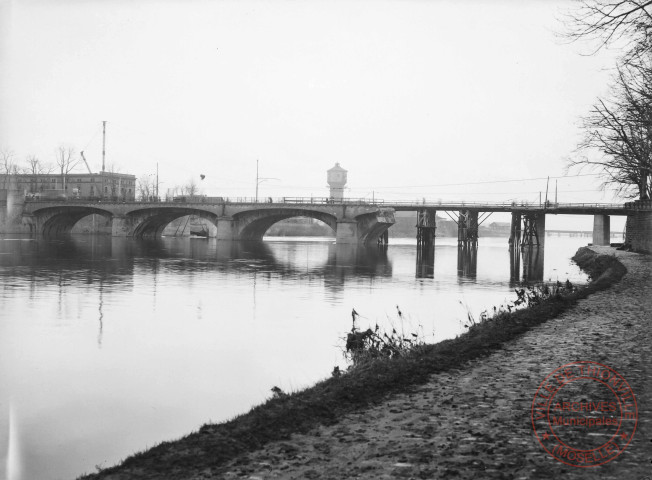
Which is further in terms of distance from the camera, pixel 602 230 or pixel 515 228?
pixel 515 228

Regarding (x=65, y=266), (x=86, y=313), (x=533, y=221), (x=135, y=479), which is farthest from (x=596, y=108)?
(x=533, y=221)

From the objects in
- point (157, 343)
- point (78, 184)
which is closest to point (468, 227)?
point (157, 343)

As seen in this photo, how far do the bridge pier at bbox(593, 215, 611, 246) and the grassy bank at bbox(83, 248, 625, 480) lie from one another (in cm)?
6703

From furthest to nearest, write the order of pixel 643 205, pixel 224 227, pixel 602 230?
pixel 224 227 < pixel 602 230 < pixel 643 205

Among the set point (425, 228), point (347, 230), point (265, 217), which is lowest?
point (347, 230)

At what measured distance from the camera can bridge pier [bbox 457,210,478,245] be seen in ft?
255

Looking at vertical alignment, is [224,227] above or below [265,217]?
below

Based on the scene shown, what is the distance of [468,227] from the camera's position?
78750 mm

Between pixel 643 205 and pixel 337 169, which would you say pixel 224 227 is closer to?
pixel 643 205

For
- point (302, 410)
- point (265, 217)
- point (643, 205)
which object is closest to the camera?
point (302, 410)

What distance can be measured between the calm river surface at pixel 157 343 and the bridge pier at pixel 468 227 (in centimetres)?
4626

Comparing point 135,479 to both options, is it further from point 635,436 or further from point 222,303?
point 222,303

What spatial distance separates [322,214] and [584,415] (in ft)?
238

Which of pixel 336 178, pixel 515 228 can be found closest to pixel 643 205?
pixel 515 228
